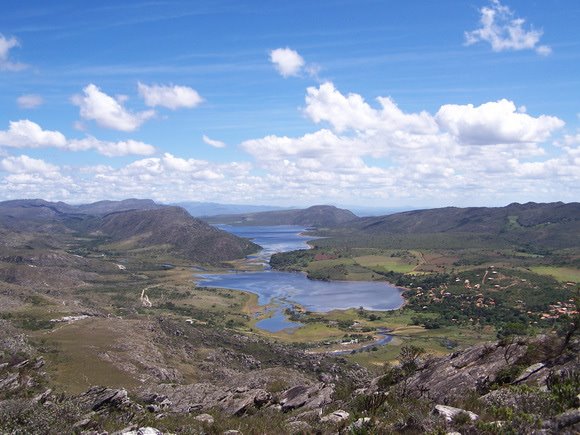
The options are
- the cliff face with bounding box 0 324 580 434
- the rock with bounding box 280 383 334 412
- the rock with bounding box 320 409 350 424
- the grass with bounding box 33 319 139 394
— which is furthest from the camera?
the grass with bounding box 33 319 139 394

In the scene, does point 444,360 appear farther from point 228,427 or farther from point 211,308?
point 211,308

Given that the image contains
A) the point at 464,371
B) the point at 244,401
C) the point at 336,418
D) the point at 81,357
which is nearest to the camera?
the point at 336,418

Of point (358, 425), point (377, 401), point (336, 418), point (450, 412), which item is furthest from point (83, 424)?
point (450, 412)

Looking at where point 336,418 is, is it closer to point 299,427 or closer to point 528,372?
point 299,427

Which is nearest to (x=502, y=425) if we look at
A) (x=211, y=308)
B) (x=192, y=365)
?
(x=192, y=365)

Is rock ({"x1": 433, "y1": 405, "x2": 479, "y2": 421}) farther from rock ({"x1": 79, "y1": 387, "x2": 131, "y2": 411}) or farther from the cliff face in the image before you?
rock ({"x1": 79, "y1": 387, "x2": 131, "y2": 411})

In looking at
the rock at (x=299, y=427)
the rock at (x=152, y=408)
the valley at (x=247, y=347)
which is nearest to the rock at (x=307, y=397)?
the valley at (x=247, y=347)

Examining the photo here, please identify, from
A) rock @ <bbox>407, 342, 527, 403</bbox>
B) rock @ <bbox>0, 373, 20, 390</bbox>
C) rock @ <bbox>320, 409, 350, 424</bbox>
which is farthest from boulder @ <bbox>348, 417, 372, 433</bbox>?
rock @ <bbox>0, 373, 20, 390</bbox>

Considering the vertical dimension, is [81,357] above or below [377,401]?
below
